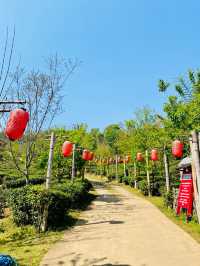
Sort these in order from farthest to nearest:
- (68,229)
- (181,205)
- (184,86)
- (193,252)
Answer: (184,86) < (181,205) < (68,229) < (193,252)

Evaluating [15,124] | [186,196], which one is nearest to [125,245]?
[186,196]

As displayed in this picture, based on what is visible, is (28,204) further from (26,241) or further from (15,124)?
(15,124)

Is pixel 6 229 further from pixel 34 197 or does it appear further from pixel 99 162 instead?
pixel 99 162

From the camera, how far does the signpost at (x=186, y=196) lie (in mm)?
10298

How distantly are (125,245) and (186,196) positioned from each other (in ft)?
14.7

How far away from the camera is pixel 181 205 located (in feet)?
36.2

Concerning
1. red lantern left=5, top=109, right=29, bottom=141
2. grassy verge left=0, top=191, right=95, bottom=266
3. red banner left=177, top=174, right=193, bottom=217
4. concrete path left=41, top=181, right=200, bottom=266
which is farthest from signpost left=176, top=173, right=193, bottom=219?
red lantern left=5, top=109, right=29, bottom=141

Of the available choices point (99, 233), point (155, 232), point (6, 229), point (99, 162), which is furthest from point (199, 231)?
point (99, 162)

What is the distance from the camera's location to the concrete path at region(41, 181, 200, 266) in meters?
5.96

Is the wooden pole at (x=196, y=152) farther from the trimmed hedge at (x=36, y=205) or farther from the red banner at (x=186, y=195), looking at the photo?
the trimmed hedge at (x=36, y=205)

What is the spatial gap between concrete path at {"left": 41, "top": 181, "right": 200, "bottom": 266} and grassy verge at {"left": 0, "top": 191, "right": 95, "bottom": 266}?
0.28 meters

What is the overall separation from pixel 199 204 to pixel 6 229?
701 centimetres

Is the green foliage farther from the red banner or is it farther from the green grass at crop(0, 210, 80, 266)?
the green grass at crop(0, 210, 80, 266)

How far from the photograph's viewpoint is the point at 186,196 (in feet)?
34.9
